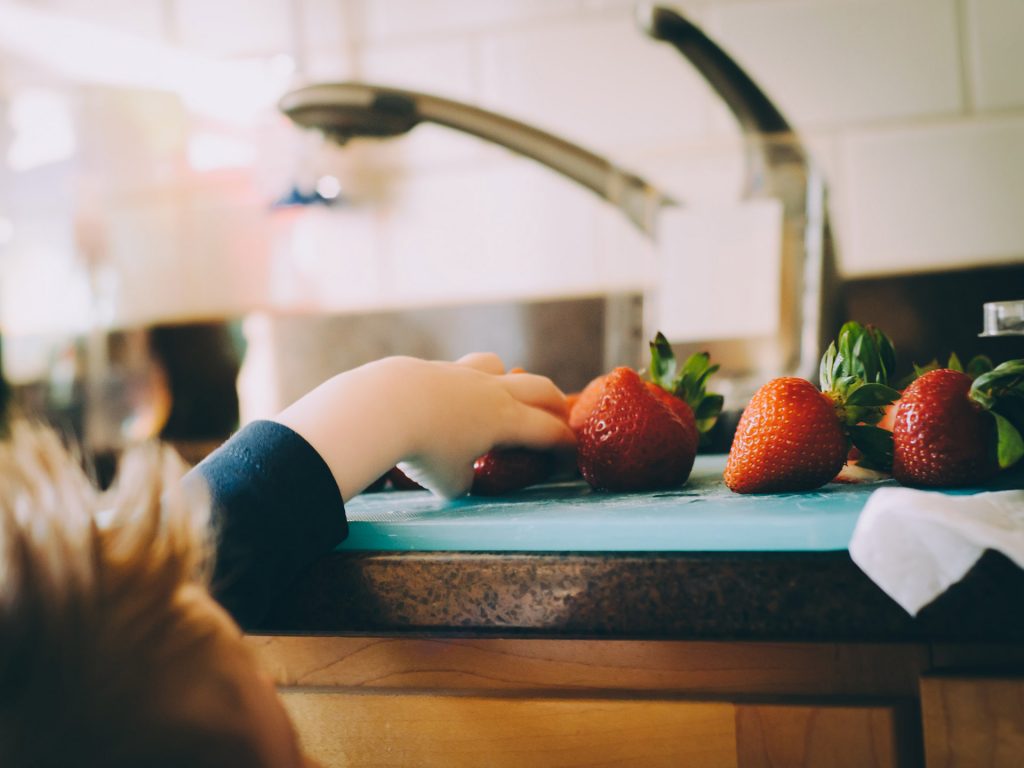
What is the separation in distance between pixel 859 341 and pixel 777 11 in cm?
77

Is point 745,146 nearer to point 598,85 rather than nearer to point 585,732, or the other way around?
point 598,85

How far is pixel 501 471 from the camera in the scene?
50 centimetres

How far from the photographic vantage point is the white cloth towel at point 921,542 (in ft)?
1.00

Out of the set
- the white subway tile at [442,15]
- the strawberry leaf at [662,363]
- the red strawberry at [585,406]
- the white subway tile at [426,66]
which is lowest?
the red strawberry at [585,406]

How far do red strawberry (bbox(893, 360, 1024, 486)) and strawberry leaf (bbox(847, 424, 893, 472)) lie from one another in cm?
1

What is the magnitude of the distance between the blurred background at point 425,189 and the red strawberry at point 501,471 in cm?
49

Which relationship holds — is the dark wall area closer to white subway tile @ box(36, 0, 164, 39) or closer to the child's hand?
the child's hand

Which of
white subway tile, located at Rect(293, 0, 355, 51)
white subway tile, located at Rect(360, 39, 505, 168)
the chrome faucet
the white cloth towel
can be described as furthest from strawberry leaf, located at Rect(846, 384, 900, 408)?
white subway tile, located at Rect(293, 0, 355, 51)

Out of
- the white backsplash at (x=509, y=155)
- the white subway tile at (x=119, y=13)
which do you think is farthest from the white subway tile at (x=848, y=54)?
the white subway tile at (x=119, y=13)

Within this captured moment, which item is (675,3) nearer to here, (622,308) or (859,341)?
(622,308)

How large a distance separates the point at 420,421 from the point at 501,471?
0.07 meters

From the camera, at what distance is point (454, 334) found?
3.86 feet

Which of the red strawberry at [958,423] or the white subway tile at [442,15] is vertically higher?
the white subway tile at [442,15]

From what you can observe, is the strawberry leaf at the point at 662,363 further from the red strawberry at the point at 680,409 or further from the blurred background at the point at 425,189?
the blurred background at the point at 425,189
